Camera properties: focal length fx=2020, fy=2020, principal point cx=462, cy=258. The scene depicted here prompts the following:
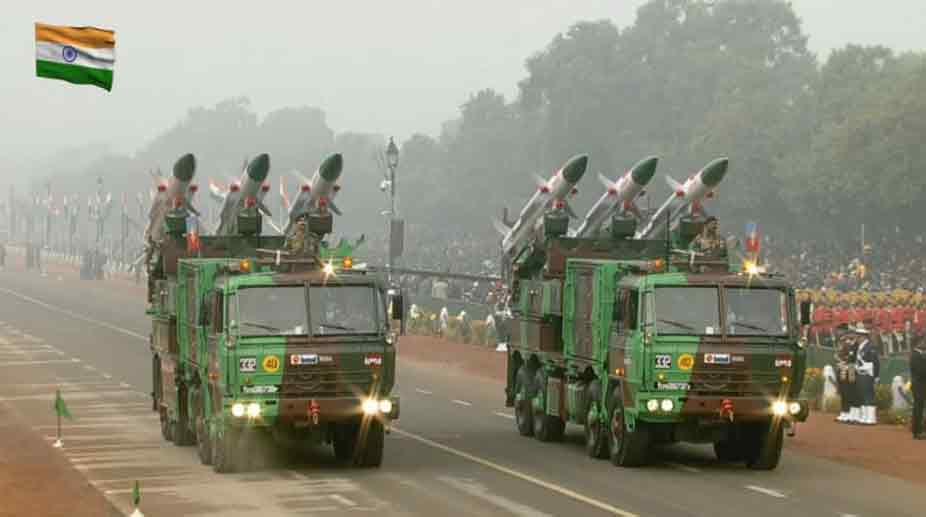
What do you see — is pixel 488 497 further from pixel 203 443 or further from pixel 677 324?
pixel 203 443

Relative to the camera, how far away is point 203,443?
98.3 feet

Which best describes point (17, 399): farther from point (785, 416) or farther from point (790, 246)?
point (790, 246)

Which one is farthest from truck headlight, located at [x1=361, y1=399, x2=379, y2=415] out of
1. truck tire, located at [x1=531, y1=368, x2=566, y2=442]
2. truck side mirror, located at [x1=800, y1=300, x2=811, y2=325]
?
truck tire, located at [x1=531, y1=368, x2=566, y2=442]

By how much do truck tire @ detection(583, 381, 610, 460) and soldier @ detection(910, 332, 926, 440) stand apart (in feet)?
21.4

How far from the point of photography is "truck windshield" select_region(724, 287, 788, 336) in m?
A: 27.7

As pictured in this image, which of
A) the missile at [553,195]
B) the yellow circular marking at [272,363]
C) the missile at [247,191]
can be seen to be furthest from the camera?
the missile at [247,191]

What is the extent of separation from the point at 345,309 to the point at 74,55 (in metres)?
8.77

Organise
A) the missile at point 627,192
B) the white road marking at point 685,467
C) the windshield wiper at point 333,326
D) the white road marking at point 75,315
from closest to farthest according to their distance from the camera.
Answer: the windshield wiper at point 333,326 → the white road marking at point 685,467 → the missile at point 627,192 → the white road marking at point 75,315

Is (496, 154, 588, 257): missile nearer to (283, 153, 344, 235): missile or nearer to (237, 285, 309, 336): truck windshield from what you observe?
(283, 153, 344, 235): missile

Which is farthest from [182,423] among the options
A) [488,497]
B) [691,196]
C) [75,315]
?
[75,315]

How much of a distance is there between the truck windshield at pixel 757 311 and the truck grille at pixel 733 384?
637 millimetres

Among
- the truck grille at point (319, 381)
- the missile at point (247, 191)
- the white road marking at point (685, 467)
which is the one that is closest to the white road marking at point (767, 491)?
the white road marking at point (685, 467)

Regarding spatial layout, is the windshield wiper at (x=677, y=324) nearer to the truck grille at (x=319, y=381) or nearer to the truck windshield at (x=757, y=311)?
the truck windshield at (x=757, y=311)

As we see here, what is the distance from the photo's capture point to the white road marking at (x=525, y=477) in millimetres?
24172
